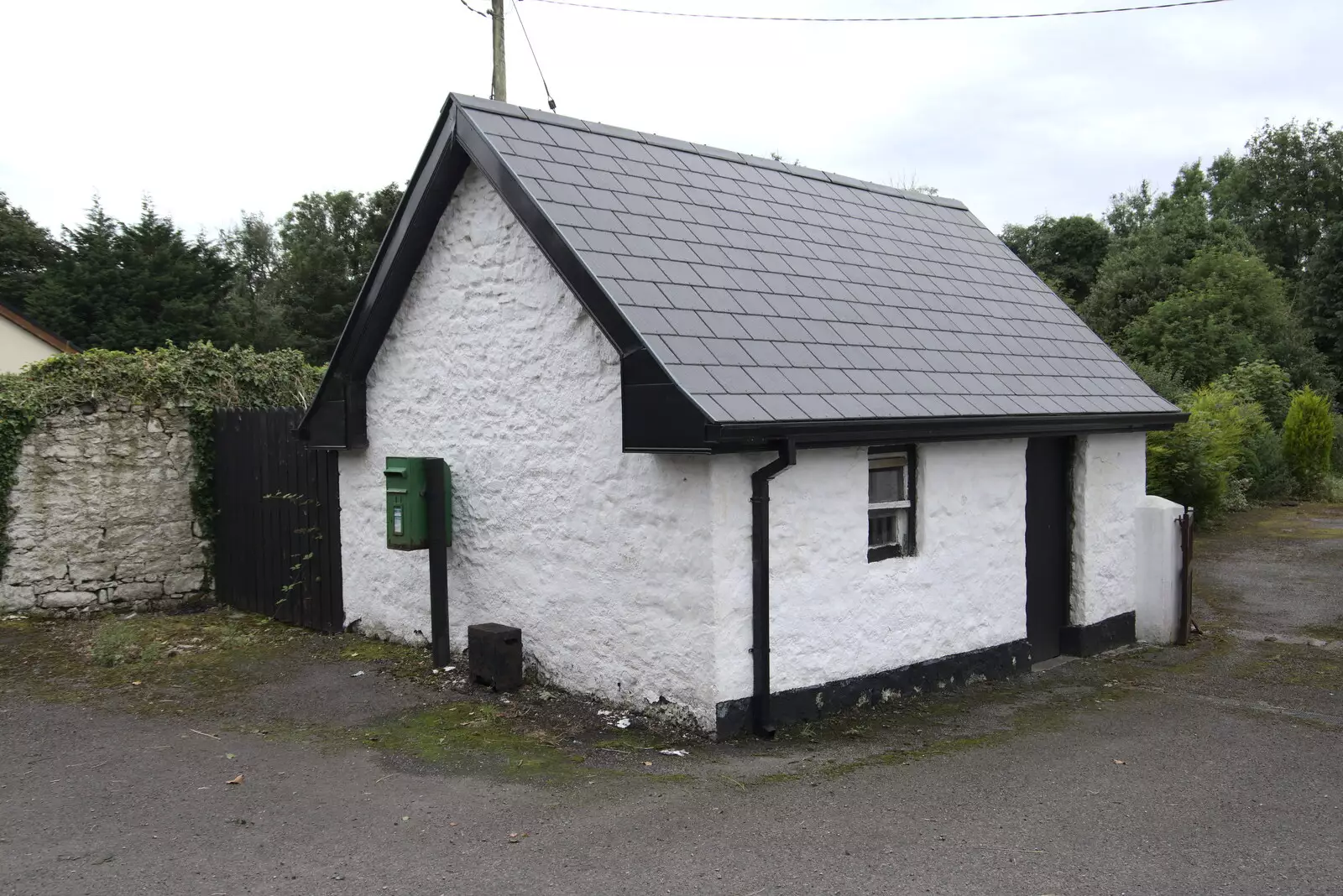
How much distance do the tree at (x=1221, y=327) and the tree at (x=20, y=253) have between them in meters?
34.9

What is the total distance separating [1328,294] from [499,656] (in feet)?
119

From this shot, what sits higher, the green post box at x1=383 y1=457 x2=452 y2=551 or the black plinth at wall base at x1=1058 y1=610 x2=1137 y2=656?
the green post box at x1=383 y1=457 x2=452 y2=551

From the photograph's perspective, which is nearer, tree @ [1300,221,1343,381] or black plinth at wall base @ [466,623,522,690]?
black plinth at wall base @ [466,623,522,690]

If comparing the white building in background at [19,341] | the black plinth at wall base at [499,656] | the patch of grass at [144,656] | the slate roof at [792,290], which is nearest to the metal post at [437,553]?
the black plinth at wall base at [499,656]

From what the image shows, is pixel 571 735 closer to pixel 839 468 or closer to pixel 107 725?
pixel 839 468

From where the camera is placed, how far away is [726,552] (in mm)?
6586

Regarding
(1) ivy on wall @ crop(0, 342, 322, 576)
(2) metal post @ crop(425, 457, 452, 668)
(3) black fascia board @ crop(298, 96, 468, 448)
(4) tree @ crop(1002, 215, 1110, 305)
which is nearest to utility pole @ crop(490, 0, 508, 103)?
(1) ivy on wall @ crop(0, 342, 322, 576)

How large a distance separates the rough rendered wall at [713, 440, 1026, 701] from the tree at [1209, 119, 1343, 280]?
39.1 meters

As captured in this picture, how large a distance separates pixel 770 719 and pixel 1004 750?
60.3 inches

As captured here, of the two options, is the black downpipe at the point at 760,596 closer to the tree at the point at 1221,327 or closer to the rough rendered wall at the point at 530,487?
the rough rendered wall at the point at 530,487

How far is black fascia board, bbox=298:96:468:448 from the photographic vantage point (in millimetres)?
8438

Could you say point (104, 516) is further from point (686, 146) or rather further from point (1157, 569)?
point (1157, 569)

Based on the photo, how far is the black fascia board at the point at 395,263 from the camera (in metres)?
8.44

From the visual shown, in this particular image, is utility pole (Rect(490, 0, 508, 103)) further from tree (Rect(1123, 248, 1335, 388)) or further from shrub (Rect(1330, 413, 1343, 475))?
shrub (Rect(1330, 413, 1343, 475))
